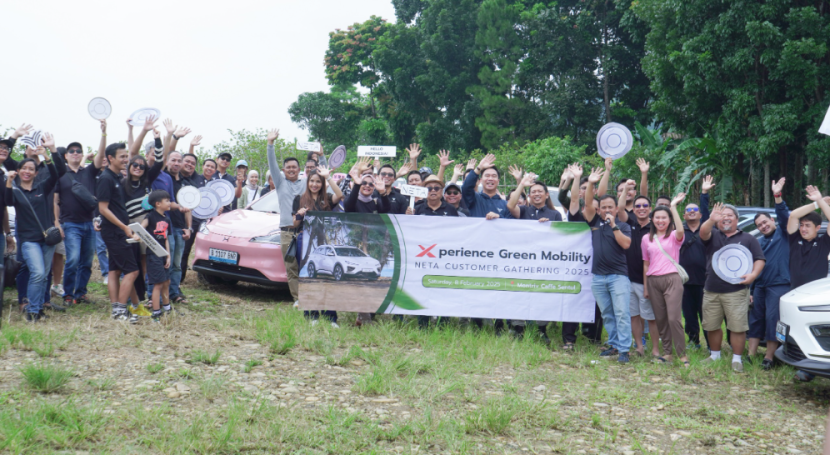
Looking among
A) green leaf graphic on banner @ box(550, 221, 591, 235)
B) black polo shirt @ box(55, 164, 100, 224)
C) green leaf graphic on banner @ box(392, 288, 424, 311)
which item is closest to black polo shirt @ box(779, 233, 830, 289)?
green leaf graphic on banner @ box(550, 221, 591, 235)

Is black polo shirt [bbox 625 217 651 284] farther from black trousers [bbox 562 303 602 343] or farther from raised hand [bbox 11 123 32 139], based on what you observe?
raised hand [bbox 11 123 32 139]

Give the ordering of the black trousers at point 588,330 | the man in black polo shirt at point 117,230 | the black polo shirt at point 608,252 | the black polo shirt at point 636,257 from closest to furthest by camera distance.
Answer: the black polo shirt at point 608,252, the man in black polo shirt at point 117,230, the black polo shirt at point 636,257, the black trousers at point 588,330

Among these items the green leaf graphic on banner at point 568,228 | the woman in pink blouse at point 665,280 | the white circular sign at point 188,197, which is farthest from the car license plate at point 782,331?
the white circular sign at point 188,197

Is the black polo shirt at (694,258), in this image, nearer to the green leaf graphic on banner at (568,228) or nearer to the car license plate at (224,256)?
the green leaf graphic on banner at (568,228)

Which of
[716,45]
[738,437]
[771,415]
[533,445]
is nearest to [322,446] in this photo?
[533,445]

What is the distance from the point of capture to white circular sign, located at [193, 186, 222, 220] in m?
8.03

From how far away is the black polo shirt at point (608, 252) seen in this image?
6.48 meters

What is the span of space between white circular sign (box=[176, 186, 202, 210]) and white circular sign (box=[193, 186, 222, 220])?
15.5 inches

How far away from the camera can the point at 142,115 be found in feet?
24.3

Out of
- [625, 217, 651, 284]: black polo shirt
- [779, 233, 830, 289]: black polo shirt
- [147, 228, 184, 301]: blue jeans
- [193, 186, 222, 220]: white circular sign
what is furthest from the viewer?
[193, 186, 222, 220]: white circular sign

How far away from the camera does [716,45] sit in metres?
16.3

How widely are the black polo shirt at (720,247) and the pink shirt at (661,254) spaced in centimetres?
37

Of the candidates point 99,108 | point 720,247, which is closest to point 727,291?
point 720,247

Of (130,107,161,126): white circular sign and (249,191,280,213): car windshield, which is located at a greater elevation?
(130,107,161,126): white circular sign
